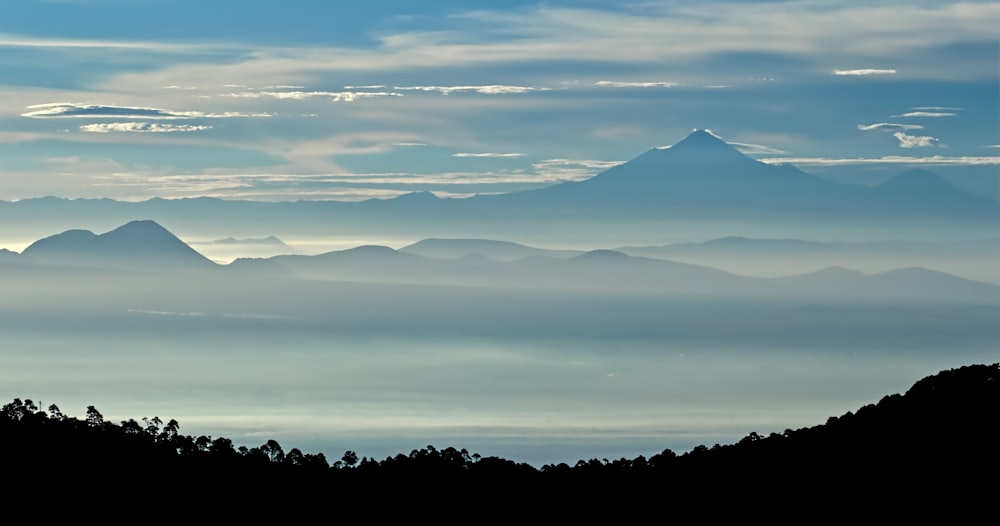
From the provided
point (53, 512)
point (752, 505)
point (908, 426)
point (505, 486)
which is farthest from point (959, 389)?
point (53, 512)

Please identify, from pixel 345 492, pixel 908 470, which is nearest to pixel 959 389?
pixel 908 470

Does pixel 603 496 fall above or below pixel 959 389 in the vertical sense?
below

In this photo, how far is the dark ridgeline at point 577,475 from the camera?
91750mm

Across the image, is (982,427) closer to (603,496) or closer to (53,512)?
(603,496)

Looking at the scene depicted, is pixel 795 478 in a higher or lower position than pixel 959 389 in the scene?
lower

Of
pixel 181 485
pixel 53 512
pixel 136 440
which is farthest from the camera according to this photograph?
pixel 136 440

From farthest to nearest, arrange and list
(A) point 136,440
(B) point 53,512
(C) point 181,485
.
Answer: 1. (A) point 136,440
2. (C) point 181,485
3. (B) point 53,512

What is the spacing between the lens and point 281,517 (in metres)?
94.1

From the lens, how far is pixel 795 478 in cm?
9669

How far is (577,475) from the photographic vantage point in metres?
102

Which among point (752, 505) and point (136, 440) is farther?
point (136, 440)

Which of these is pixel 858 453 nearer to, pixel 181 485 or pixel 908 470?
pixel 908 470

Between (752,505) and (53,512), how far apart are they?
4270 cm

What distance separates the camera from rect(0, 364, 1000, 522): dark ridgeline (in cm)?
9175
